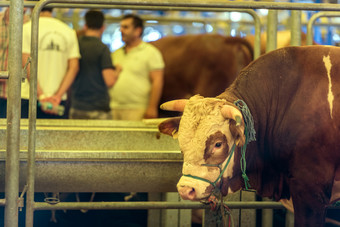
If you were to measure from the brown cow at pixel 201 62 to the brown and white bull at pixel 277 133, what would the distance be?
2.72 meters

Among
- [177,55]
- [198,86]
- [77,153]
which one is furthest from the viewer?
[177,55]

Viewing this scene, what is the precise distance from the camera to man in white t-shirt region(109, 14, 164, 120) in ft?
19.2

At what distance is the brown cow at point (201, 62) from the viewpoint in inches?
239

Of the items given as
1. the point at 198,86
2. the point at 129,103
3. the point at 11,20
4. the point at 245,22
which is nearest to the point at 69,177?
the point at 11,20

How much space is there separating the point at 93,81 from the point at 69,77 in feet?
1.28

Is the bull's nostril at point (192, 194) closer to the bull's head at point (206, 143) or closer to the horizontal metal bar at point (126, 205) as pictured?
the bull's head at point (206, 143)

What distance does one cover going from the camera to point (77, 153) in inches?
145

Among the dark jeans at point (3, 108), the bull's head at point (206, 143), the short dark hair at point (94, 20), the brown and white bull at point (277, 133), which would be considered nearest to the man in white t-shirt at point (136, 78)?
the short dark hair at point (94, 20)

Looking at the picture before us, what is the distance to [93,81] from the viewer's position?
5.75 metres

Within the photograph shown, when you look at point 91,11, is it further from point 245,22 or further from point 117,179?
point 117,179

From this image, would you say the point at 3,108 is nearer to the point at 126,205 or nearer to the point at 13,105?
the point at 13,105

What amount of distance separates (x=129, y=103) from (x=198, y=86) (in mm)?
810

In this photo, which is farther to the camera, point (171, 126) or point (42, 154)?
point (42, 154)

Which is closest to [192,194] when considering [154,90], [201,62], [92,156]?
[92,156]
